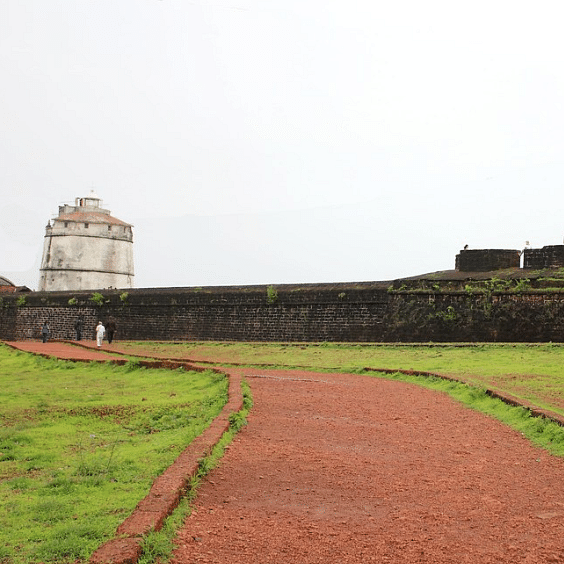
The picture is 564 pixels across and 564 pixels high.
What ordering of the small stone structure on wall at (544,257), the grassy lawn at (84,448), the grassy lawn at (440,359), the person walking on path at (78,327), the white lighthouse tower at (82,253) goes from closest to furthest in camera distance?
1. the grassy lawn at (84,448)
2. the grassy lawn at (440,359)
3. the small stone structure on wall at (544,257)
4. the person walking on path at (78,327)
5. the white lighthouse tower at (82,253)

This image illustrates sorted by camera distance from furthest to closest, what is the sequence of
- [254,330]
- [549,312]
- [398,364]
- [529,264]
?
[254,330] < [529,264] < [549,312] < [398,364]

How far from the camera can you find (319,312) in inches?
834

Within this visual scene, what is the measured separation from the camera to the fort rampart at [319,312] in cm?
1808

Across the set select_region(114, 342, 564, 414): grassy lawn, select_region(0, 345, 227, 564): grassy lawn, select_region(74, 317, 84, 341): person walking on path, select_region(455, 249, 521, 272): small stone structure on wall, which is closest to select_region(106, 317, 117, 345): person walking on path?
select_region(74, 317, 84, 341): person walking on path

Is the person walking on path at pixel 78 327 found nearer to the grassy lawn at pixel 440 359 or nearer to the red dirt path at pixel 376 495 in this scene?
the grassy lawn at pixel 440 359

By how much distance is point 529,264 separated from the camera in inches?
778

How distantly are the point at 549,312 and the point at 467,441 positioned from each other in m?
11.8

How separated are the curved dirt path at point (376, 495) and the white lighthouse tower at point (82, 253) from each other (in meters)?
37.9

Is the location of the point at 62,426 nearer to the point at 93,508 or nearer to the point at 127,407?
the point at 127,407

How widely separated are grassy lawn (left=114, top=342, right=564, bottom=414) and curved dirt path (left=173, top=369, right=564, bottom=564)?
206 centimetres

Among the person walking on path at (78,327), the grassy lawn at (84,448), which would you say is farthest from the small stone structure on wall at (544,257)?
the person walking on path at (78,327)

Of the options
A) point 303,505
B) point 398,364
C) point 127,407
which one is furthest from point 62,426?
point 398,364

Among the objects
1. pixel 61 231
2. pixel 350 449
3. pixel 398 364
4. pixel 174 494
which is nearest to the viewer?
pixel 174 494

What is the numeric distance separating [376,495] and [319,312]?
1641 cm
